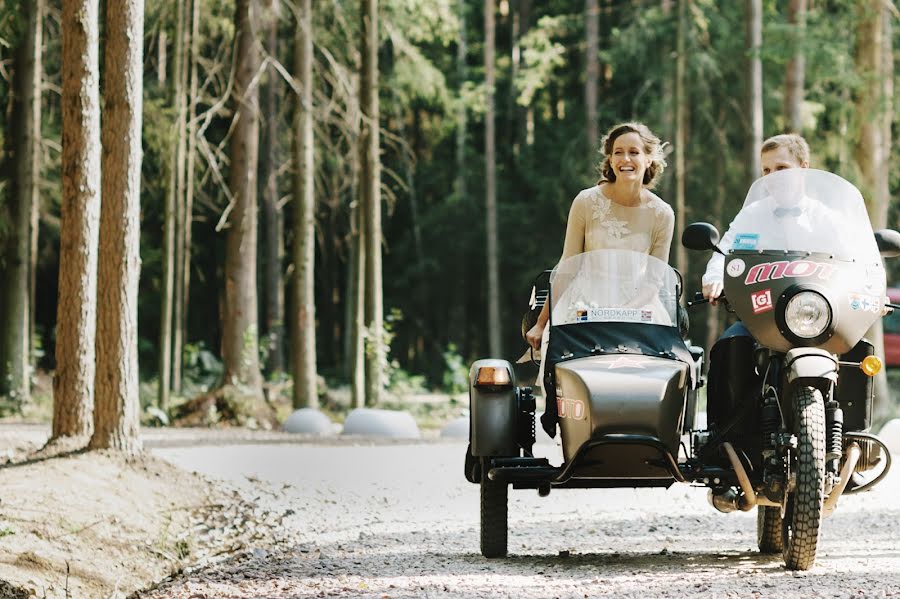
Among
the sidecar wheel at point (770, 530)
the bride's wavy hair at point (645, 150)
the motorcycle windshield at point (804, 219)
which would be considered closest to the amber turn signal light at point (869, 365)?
the motorcycle windshield at point (804, 219)

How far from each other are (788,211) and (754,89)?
16.4m

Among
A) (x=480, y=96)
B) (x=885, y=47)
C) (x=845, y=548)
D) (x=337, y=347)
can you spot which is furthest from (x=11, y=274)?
(x=337, y=347)

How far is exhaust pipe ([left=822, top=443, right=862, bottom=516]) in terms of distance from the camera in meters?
6.07

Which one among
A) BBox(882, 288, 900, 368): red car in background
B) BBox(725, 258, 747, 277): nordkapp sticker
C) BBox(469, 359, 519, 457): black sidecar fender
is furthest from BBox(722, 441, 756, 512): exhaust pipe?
BBox(882, 288, 900, 368): red car in background

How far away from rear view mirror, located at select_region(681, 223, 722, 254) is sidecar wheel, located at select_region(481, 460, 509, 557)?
5.67ft

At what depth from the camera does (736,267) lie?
6.40m

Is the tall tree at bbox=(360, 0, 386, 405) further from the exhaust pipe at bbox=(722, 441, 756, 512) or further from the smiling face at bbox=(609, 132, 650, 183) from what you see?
the exhaust pipe at bbox=(722, 441, 756, 512)

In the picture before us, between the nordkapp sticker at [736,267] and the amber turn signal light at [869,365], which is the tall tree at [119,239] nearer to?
the nordkapp sticker at [736,267]

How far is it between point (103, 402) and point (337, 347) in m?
34.7

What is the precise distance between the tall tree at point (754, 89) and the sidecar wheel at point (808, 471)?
13.8 m

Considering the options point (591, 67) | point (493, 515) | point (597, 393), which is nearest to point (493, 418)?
point (493, 515)

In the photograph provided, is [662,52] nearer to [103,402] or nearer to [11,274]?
[11,274]

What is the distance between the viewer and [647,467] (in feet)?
20.7

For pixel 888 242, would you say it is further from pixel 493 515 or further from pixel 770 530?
pixel 493 515
